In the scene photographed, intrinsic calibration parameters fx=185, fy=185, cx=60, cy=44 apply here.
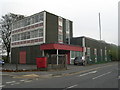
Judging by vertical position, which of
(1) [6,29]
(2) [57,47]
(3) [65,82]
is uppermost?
(1) [6,29]

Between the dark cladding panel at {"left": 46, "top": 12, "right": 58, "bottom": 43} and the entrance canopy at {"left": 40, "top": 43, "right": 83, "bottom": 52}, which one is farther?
the dark cladding panel at {"left": 46, "top": 12, "right": 58, "bottom": 43}

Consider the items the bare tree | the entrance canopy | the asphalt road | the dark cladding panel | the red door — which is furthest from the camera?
the bare tree

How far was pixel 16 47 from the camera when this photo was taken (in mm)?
47219

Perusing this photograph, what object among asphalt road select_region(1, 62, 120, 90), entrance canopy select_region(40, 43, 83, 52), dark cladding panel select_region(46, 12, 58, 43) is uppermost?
dark cladding panel select_region(46, 12, 58, 43)

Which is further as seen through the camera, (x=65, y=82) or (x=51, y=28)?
(x=51, y=28)

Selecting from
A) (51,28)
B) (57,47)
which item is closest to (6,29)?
(51,28)

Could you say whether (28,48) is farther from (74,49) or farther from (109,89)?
(109,89)

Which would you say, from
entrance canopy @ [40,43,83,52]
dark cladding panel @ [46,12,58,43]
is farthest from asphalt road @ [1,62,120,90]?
dark cladding panel @ [46,12,58,43]

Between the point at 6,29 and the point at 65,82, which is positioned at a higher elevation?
the point at 6,29

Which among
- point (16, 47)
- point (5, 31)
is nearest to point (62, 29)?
point (16, 47)

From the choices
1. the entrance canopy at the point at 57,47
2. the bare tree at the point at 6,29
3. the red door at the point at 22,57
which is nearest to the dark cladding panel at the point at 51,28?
the entrance canopy at the point at 57,47

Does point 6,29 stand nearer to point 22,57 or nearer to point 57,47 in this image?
point 22,57

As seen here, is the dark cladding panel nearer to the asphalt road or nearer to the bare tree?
the bare tree

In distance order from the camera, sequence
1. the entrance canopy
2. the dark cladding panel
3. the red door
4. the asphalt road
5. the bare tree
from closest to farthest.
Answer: the asphalt road → the entrance canopy → the dark cladding panel → the red door → the bare tree
